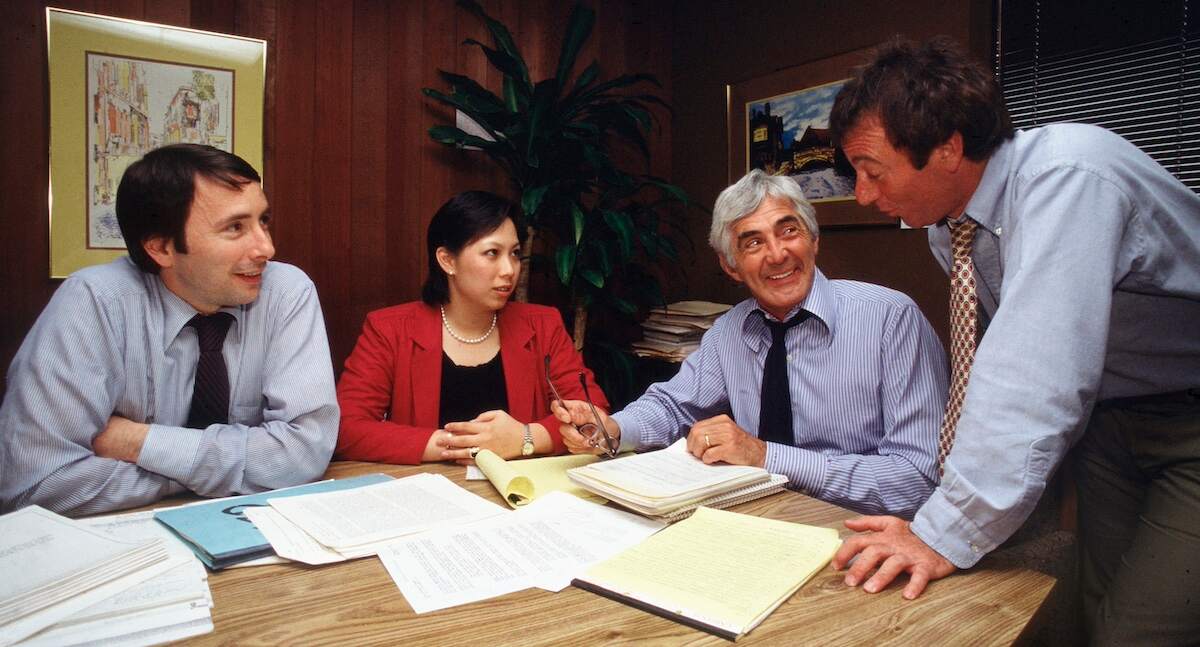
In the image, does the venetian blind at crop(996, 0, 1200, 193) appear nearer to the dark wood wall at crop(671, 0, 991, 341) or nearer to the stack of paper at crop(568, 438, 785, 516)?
the dark wood wall at crop(671, 0, 991, 341)

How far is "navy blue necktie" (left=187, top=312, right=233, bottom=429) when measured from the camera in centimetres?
151

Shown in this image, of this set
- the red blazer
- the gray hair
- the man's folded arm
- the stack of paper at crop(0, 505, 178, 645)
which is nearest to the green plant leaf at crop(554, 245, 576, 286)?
the red blazer

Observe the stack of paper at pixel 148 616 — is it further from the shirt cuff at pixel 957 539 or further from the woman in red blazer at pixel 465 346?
the woman in red blazer at pixel 465 346

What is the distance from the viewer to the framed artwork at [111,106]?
235 centimetres

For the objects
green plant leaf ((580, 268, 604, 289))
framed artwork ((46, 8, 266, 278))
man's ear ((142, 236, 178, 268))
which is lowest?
green plant leaf ((580, 268, 604, 289))

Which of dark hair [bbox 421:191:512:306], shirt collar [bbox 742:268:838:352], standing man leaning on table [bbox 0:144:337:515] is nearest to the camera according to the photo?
standing man leaning on table [bbox 0:144:337:515]

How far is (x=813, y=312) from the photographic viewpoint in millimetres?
1746

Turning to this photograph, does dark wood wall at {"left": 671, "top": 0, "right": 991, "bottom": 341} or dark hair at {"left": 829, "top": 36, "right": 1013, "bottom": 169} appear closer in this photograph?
dark hair at {"left": 829, "top": 36, "right": 1013, "bottom": 169}

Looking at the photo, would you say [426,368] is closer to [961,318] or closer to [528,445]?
[528,445]

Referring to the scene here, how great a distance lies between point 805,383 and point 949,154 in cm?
66

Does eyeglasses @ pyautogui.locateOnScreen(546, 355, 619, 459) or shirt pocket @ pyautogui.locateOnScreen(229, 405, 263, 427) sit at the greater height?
shirt pocket @ pyautogui.locateOnScreen(229, 405, 263, 427)

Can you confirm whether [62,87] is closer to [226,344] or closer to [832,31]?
[226,344]

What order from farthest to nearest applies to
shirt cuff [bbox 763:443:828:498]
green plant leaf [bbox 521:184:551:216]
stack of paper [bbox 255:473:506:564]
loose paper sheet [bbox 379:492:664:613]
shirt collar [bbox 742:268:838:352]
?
1. green plant leaf [bbox 521:184:551:216]
2. shirt collar [bbox 742:268:838:352]
3. shirt cuff [bbox 763:443:828:498]
4. stack of paper [bbox 255:473:506:564]
5. loose paper sheet [bbox 379:492:664:613]

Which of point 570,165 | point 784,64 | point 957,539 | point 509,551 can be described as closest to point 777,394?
point 957,539
